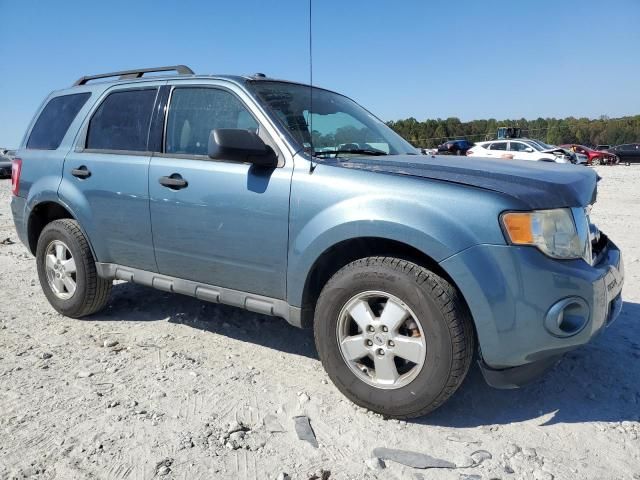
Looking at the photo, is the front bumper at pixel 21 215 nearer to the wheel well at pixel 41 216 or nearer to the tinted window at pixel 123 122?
the wheel well at pixel 41 216

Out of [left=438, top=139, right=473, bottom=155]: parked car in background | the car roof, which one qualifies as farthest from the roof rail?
[left=438, top=139, right=473, bottom=155]: parked car in background

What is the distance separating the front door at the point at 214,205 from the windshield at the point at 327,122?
193mm

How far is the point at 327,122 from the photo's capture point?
11.5 ft

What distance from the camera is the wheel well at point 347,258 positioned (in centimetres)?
265

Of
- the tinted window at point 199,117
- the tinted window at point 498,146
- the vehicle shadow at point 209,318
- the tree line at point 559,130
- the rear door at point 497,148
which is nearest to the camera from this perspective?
the tinted window at point 199,117

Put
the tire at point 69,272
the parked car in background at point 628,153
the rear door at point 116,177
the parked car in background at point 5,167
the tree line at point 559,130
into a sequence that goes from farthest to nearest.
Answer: the tree line at point 559,130 → the parked car in background at point 628,153 → the parked car in background at point 5,167 → the tire at point 69,272 → the rear door at point 116,177

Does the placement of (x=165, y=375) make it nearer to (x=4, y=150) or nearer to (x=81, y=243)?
(x=81, y=243)

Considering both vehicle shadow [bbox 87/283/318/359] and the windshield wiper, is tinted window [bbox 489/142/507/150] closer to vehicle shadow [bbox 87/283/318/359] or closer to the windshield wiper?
vehicle shadow [bbox 87/283/318/359]

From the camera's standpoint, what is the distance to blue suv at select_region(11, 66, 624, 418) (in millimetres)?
2359

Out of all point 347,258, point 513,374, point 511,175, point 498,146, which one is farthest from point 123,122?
point 498,146

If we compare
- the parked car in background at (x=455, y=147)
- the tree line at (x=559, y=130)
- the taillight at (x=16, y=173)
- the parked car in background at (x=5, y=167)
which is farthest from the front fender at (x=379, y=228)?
the tree line at (x=559, y=130)

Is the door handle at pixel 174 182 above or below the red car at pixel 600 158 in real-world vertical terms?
above

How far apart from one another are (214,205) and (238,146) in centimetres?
49

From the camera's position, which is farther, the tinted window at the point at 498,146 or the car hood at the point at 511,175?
the tinted window at the point at 498,146
